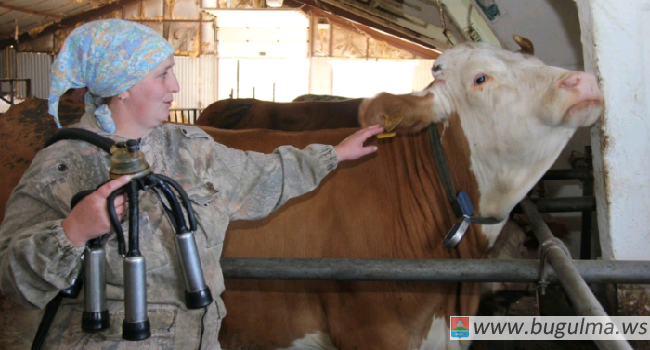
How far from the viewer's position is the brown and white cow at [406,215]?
243 centimetres

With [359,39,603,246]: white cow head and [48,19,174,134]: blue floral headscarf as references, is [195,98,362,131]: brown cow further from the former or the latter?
[48,19,174,134]: blue floral headscarf

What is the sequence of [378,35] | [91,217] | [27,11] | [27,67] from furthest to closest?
[27,67], [378,35], [27,11], [91,217]

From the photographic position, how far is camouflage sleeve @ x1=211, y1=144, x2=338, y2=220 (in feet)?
6.64

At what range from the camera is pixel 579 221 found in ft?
13.3

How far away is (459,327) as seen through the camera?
2.55 metres

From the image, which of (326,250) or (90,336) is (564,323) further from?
(90,336)

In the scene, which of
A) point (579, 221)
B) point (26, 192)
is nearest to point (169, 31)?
point (579, 221)

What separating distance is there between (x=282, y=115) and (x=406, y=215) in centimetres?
197

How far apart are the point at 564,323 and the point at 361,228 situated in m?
0.88

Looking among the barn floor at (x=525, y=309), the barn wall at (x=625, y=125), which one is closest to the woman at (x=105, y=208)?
the barn wall at (x=625, y=125)

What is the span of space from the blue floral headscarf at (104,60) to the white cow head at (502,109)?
3.76 feet

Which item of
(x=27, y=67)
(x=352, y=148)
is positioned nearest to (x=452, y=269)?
(x=352, y=148)

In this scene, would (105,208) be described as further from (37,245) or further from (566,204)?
(566,204)

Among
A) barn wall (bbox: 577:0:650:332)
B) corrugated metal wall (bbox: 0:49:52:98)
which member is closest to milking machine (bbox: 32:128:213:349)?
barn wall (bbox: 577:0:650:332)
